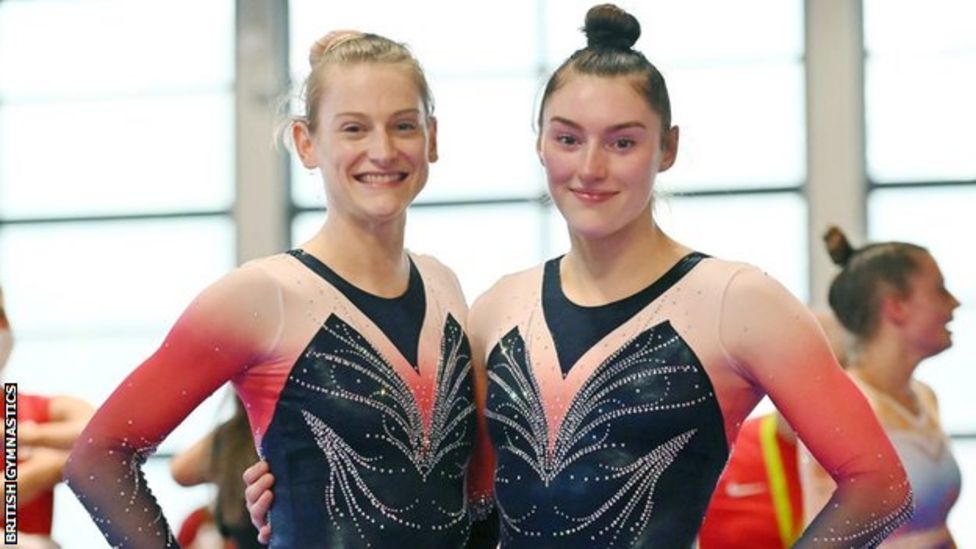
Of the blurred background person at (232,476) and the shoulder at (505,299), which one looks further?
the blurred background person at (232,476)

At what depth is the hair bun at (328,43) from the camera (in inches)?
95.7

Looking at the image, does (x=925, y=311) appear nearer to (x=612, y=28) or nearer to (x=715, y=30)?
(x=612, y=28)

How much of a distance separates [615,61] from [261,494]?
28.6 inches

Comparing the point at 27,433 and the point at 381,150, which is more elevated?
the point at 381,150

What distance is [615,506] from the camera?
7.22ft

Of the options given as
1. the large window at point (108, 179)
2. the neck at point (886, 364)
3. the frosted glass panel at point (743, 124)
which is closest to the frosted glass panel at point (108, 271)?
the large window at point (108, 179)

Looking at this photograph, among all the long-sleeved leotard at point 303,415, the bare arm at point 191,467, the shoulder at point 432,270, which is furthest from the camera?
the bare arm at point 191,467

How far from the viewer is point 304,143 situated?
242 cm

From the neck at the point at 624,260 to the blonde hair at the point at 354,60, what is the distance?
12.1 inches

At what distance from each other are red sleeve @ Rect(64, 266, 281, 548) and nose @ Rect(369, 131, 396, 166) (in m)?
0.21

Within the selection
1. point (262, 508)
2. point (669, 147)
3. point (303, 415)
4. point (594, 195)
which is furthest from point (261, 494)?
point (669, 147)

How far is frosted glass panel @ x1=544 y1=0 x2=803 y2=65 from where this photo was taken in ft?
18.0

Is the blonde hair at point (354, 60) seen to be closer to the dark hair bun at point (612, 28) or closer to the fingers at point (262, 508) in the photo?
the dark hair bun at point (612, 28)

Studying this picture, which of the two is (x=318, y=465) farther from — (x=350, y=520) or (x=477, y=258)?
(x=477, y=258)
